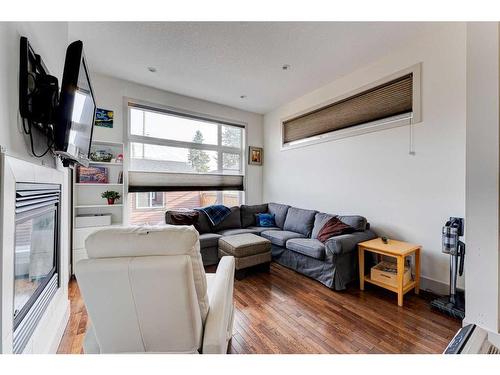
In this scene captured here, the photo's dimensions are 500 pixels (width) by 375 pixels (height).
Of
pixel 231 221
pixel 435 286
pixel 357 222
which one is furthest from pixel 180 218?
pixel 435 286

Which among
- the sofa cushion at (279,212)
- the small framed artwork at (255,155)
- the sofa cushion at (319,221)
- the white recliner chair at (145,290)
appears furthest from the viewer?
the small framed artwork at (255,155)

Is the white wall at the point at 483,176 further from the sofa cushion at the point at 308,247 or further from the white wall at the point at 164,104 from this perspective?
the white wall at the point at 164,104

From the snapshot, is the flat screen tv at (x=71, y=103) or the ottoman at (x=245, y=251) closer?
the flat screen tv at (x=71, y=103)

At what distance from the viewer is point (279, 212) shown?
150 inches

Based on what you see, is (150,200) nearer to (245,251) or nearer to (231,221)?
(231,221)

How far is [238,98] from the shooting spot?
3.75 meters

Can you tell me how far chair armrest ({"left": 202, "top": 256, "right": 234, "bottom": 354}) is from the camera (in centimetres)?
94

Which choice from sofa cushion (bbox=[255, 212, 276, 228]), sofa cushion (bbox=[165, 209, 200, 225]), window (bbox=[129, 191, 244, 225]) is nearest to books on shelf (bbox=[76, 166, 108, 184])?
window (bbox=[129, 191, 244, 225])

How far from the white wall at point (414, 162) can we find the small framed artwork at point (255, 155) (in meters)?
1.42

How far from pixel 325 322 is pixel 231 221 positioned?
2202 mm

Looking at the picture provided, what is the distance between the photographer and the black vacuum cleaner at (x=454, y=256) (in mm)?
1860

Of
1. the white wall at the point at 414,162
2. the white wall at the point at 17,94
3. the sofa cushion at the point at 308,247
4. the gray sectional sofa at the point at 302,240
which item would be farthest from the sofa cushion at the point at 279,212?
the white wall at the point at 17,94

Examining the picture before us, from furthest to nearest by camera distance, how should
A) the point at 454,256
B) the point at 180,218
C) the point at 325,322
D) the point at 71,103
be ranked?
1. the point at 180,218
2. the point at 454,256
3. the point at 325,322
4. the point at 71,103
